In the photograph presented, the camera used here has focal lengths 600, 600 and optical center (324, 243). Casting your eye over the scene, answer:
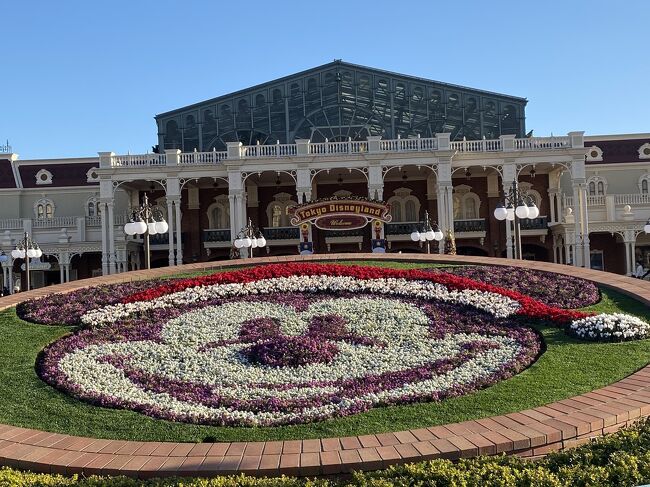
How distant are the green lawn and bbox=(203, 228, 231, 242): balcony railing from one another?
30.4 meters

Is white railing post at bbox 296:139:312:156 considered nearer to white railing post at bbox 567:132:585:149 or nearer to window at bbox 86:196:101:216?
white railing post at bbox 567:132:585:149

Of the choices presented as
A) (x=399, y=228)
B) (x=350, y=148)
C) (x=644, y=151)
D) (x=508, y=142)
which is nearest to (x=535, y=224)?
(x=508, y=142)

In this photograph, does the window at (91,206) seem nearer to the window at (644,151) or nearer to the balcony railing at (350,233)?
the balcony railing at (350,233)

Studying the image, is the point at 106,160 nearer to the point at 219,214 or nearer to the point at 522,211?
the point at 219,214

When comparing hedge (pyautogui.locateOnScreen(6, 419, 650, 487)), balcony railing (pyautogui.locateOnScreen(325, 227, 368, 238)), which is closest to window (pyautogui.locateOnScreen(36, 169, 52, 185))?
balcony railing (pyautogui.locateOnScreen(325, 227, 368, 238))

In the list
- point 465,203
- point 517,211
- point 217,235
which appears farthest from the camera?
point 465,203

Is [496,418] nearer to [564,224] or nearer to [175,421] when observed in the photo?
[175,421]

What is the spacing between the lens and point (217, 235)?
131ft

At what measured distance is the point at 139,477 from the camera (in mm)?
5488

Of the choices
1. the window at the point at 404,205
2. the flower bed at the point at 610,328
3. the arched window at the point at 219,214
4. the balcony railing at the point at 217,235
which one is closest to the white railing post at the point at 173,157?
the arched window at the point at 219,214

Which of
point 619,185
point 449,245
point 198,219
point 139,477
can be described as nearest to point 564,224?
point 619,185

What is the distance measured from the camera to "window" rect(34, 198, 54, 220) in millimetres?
43969

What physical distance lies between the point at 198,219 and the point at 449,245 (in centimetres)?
2006

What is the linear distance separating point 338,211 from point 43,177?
92.7 ft
